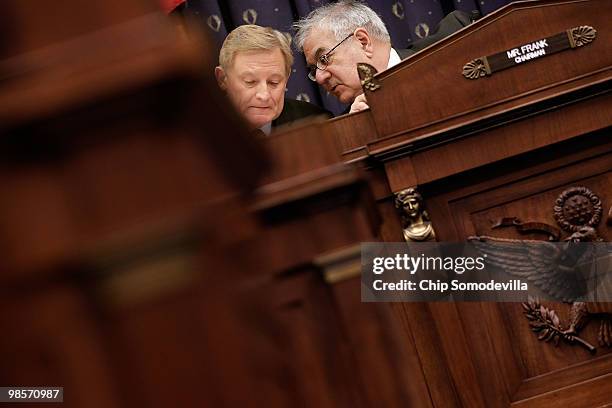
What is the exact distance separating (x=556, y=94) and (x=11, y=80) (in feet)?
4.54

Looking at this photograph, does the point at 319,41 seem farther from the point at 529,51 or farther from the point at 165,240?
the point at 165,240

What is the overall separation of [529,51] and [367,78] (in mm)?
327

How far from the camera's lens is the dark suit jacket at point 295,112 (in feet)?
7.95

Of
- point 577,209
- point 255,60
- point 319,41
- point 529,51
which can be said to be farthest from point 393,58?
point 577,209

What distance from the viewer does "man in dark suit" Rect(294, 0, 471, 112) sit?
2611 mm

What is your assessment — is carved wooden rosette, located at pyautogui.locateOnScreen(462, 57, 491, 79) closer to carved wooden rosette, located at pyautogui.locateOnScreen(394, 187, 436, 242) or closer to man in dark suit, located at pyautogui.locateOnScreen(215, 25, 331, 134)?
carved wooden rosette, located at pyautogui.locateOnScreen(394, 187, 436, 242)

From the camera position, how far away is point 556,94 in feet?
5.37

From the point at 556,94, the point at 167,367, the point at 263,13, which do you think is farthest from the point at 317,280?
the point at 263,13

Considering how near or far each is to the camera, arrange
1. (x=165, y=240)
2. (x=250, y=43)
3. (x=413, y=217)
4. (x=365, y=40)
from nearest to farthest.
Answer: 1. (x=165, y=240)
2. (x=413, y=217)
3. (x=250, y=43)
4. (x=365, y=40)

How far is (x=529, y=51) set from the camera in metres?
1.67

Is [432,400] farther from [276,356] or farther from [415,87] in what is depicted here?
[276,356]

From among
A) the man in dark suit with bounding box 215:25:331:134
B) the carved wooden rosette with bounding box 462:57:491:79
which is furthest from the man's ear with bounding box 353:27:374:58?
the carved wooden rosette with bounding box 462:57:491:79

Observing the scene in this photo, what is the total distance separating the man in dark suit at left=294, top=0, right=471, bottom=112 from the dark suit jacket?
138 millimetres

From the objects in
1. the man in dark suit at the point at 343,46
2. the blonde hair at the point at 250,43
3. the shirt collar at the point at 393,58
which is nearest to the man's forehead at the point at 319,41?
the man in dark suit at the point at 343,46
